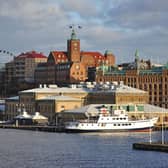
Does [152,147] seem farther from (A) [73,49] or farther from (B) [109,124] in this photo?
(A) [73,49]

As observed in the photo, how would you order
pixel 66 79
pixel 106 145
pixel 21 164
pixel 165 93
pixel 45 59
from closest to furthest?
pixel 21 164, pixel 106 145, pixel 165 93, pixel 66 79, pixel 45 59

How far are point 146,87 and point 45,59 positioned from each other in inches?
2314

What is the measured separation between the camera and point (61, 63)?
553 ft

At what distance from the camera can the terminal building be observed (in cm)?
11544

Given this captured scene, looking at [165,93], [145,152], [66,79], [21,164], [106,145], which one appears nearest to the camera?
[21,164]

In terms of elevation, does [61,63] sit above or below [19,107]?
above

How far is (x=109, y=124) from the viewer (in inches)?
3780

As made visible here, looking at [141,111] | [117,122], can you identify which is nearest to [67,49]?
[141,111]

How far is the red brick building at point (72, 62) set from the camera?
533 ft

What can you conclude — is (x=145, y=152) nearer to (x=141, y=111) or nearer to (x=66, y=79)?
(x=141, y=111)

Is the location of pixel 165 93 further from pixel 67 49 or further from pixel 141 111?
pixel 67 49

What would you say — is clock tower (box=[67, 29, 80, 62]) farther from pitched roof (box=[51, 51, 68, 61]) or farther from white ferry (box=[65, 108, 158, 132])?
white ferry (box=[65, 108, 158, 132])

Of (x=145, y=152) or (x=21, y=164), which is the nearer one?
(x=21, y=164)

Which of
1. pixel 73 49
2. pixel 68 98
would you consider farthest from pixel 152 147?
pixel 73 49
